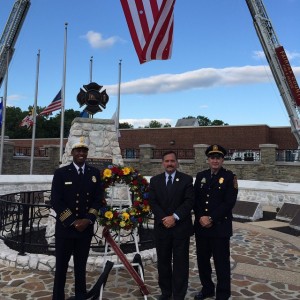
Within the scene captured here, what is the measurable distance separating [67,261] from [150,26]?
5251 millimetres

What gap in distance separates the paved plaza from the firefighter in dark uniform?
26.5 inches

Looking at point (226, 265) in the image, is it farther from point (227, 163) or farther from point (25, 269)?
point (227, 163)

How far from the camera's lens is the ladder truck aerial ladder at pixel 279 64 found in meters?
22.9

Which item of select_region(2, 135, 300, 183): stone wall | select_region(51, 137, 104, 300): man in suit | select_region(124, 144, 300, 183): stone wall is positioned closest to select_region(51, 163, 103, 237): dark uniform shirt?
select_region(51, 137, 104, 300): man in suit

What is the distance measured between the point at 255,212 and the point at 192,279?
6.68m

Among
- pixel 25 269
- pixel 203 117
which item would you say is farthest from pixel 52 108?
pixel 203 117

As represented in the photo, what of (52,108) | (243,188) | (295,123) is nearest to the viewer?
(243,188)

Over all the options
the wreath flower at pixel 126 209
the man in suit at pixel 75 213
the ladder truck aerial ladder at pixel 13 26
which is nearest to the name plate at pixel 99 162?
the wreath flower at pixel 126 209

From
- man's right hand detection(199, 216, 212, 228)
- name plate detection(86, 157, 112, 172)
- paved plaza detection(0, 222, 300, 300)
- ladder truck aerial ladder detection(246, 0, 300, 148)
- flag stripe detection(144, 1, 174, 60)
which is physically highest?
ladder truck aerial ladder detection(246, 0, 300, 148)

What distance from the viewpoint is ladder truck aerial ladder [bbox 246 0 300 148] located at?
22.9 metres

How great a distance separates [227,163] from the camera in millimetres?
23188

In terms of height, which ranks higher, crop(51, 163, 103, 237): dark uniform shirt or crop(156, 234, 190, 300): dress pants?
crop(51, 163, 103, 237): dark uniform shirt

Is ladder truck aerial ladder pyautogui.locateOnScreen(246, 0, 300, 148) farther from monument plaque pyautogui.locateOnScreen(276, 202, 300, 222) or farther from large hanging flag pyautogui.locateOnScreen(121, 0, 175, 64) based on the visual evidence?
large hanging flag pyautogui.locateOnScreen(121, 0, 175, 64)

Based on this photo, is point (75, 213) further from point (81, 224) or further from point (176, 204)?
point (176, 204)
